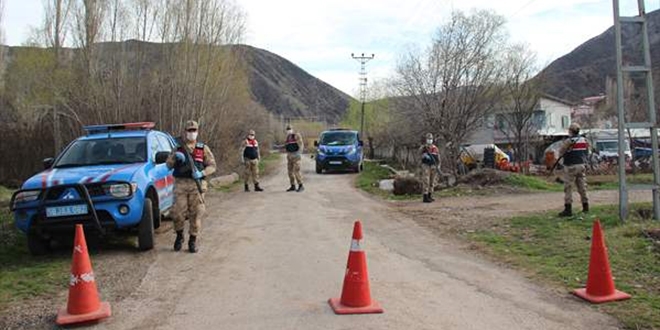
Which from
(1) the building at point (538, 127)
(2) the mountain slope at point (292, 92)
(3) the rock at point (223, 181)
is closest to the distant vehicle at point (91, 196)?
(3) the rock at point (223, 181)

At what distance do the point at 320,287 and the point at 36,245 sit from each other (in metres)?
4.40

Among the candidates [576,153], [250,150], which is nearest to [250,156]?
[250,150]

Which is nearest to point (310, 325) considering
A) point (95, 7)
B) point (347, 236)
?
point (347, 236)

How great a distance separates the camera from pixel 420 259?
8492 millimetres

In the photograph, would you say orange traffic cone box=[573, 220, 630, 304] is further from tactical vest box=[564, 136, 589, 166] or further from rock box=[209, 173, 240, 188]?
rock box=[209, 173, 240, 188]

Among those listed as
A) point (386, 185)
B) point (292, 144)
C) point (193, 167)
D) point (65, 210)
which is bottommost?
point (386, 185)

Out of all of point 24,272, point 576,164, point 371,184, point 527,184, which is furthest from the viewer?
point 371,184

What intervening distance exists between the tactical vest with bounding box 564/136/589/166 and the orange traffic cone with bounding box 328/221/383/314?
759 centimetres

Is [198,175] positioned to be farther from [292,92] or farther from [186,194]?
[292,92]

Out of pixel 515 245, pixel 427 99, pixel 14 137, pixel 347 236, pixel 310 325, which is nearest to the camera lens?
pixel 310 325

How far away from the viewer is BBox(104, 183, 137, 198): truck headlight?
27.8 ft

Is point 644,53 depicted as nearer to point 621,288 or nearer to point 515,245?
point 515,245

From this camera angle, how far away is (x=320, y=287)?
268 inches

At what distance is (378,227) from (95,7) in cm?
1456
